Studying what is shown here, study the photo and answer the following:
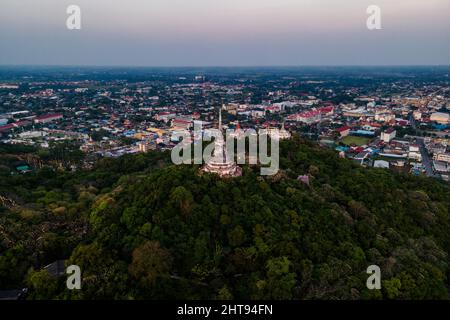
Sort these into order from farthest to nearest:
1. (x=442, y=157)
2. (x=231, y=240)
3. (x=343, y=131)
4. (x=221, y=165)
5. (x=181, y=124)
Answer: (x=181, y=124) → (x=343, y=131) → (x=442, y=157) → (x=221, y=165) → (x=231, y=240)

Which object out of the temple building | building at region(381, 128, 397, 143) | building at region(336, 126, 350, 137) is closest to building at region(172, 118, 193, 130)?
building at region(336, 126, 350, 137)

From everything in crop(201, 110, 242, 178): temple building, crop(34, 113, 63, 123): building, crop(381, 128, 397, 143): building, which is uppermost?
crop(34, 113, 63, 123): building

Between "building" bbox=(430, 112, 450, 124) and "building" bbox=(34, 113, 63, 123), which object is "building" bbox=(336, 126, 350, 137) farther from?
"building" bbox=(34, 113, 63, 123)

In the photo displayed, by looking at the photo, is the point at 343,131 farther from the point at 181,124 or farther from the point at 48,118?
the point at 48,118

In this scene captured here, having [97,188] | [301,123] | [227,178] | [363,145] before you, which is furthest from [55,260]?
[301,123]

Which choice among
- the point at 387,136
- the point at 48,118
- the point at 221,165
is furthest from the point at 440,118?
the point at 48,118
